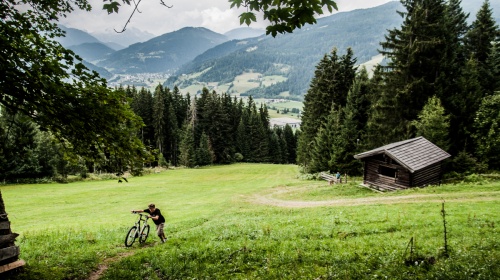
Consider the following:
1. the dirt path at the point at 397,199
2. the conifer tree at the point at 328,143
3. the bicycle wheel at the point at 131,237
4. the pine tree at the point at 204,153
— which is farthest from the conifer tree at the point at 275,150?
the bicycle wheel at the point at 131,237

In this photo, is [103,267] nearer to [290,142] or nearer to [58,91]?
[58,91]

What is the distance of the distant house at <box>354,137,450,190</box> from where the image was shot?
2822cm

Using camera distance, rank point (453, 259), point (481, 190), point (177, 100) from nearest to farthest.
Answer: point (453, 259)
point (481, 190)
point (177, 100)

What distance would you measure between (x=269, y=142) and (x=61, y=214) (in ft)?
278

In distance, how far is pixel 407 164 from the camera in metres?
27.5

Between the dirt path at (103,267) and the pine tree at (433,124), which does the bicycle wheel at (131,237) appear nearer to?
the dirt path at (103,267)

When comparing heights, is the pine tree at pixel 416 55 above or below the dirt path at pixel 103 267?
above

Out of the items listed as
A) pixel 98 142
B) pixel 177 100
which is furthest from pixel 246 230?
pixel 177 100

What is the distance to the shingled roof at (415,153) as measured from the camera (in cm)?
2781

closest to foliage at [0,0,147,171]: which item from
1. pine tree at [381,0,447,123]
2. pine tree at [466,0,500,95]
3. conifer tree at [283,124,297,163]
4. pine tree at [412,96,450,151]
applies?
pine tree at [412,96,450,151]

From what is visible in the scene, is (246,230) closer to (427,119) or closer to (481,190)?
(481,190)

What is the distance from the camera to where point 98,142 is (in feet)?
29.9

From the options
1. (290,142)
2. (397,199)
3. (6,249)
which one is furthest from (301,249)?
(290,142)

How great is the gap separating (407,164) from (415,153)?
236 cm
